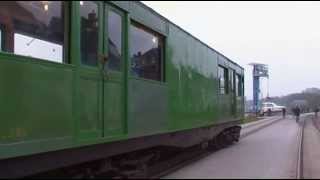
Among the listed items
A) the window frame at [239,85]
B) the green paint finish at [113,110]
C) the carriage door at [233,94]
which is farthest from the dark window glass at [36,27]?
the window frame at [239,85]

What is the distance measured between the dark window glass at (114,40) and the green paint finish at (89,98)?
11cm

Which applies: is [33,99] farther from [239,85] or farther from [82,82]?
[239,85]

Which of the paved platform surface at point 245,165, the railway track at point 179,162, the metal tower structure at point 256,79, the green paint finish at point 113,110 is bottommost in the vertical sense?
the paved platform surface at point 245,165

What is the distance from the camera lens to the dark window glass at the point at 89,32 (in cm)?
811

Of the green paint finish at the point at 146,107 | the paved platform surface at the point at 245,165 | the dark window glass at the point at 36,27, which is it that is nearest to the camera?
the dark window glass at the point at 36,27

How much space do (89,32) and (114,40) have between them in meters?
0.88

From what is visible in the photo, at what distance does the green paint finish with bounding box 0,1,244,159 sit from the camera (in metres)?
6.70

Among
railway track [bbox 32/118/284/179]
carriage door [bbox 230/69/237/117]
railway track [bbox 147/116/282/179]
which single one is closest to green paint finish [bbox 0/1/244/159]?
railway track [bbox 32/118/284/179]

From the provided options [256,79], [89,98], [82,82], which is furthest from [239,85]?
[256,79]

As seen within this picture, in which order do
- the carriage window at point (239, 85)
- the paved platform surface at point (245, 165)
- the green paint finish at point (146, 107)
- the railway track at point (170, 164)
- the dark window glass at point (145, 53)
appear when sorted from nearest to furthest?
the railway track at point (170, 164)
the green paint finish at point (146, 107)
the dark window glass at point (145, 53)
the paved platform surface at point (245, 165)
the carriage window at point (239, 85)

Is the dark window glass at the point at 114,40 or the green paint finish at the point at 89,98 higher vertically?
the dark window glass at the point at 114,40

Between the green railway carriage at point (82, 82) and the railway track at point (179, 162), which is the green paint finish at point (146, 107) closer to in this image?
the green railway carriage at point (82, 82)

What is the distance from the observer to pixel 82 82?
795 cm

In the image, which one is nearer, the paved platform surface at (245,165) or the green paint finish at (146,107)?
the green paint finish at (146,107)
